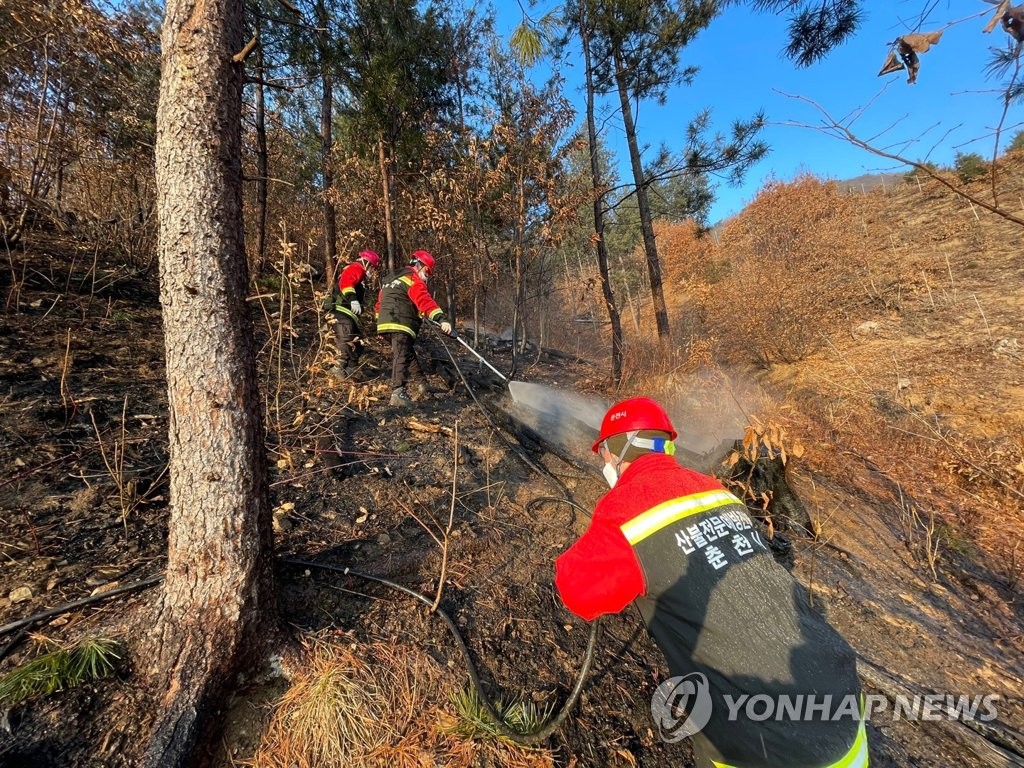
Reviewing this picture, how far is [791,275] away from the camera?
12.8m

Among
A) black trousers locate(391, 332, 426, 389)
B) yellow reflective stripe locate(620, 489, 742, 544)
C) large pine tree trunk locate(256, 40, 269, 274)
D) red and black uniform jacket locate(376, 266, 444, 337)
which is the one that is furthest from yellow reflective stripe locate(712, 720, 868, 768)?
large pine tree trunk locate(256, 40, 269, 274)

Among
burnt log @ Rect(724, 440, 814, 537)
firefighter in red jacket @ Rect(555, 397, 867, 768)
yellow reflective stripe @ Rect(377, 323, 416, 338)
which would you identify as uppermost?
yellow reflective stripe @ Rect(377, 323, 416, 338)

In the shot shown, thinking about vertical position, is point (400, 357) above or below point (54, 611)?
above

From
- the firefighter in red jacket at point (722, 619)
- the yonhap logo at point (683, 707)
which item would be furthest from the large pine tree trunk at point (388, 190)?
the yonhap logo at point (683, 707)

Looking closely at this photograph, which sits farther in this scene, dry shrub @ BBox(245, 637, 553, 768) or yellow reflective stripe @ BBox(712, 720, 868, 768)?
dry shrub @ BBox(245, 637, 553, 768)

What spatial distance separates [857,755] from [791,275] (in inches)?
569

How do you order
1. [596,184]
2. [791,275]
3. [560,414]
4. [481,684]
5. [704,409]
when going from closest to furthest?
[481,684] → [560,414] → [596,184] → [704,409] → [791,275]

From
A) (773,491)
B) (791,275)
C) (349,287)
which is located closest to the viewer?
(773,491)

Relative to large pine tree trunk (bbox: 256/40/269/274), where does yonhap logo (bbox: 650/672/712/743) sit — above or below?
below

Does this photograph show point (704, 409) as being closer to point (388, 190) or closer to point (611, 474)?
point (611, 474)

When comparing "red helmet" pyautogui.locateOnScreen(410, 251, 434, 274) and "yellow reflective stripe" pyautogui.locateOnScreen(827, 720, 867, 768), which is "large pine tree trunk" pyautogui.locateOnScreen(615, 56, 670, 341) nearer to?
"red helmet" pyautogui.locateOnScreen(410, 251, 434, 274)

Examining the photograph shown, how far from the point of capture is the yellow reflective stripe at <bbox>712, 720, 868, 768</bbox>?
4.59ft

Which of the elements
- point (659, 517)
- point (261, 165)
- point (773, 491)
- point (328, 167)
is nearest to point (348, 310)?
point (328, 167)

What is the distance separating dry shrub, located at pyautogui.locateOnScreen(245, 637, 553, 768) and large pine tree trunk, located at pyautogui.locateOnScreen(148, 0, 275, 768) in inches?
12.5
